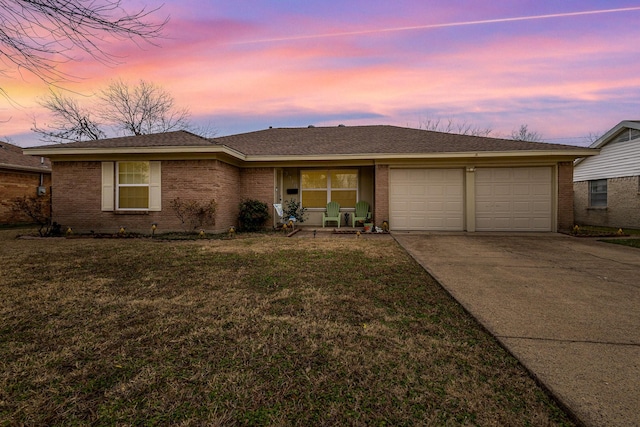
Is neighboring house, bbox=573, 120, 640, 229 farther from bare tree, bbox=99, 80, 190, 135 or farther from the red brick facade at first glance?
bare tree, bbox=99, 80, 190, 135

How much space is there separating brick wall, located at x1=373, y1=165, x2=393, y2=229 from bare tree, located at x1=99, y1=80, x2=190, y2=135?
20.8m

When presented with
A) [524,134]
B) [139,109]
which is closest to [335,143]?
[139,109]

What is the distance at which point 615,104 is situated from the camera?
17.5 metres

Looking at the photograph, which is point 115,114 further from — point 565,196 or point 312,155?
point 565,196

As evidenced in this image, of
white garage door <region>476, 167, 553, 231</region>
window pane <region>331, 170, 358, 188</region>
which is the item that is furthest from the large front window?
white garage door <region>476, 167, 553, 231</region>

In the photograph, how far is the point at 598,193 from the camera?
49.0 ft

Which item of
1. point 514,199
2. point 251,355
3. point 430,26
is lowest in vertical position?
point 251,355

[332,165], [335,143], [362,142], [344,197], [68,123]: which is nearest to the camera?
[332,165]

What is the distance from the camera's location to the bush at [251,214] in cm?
1090

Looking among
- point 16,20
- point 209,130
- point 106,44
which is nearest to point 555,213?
Answer: point 106,44

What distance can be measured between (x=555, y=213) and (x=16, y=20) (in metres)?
13.5

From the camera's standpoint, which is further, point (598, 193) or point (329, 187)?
point (598, 193)

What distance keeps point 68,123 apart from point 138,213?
1926 centimetres

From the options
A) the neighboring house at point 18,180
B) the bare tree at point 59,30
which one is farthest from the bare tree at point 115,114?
the bare tree at point 59,30
